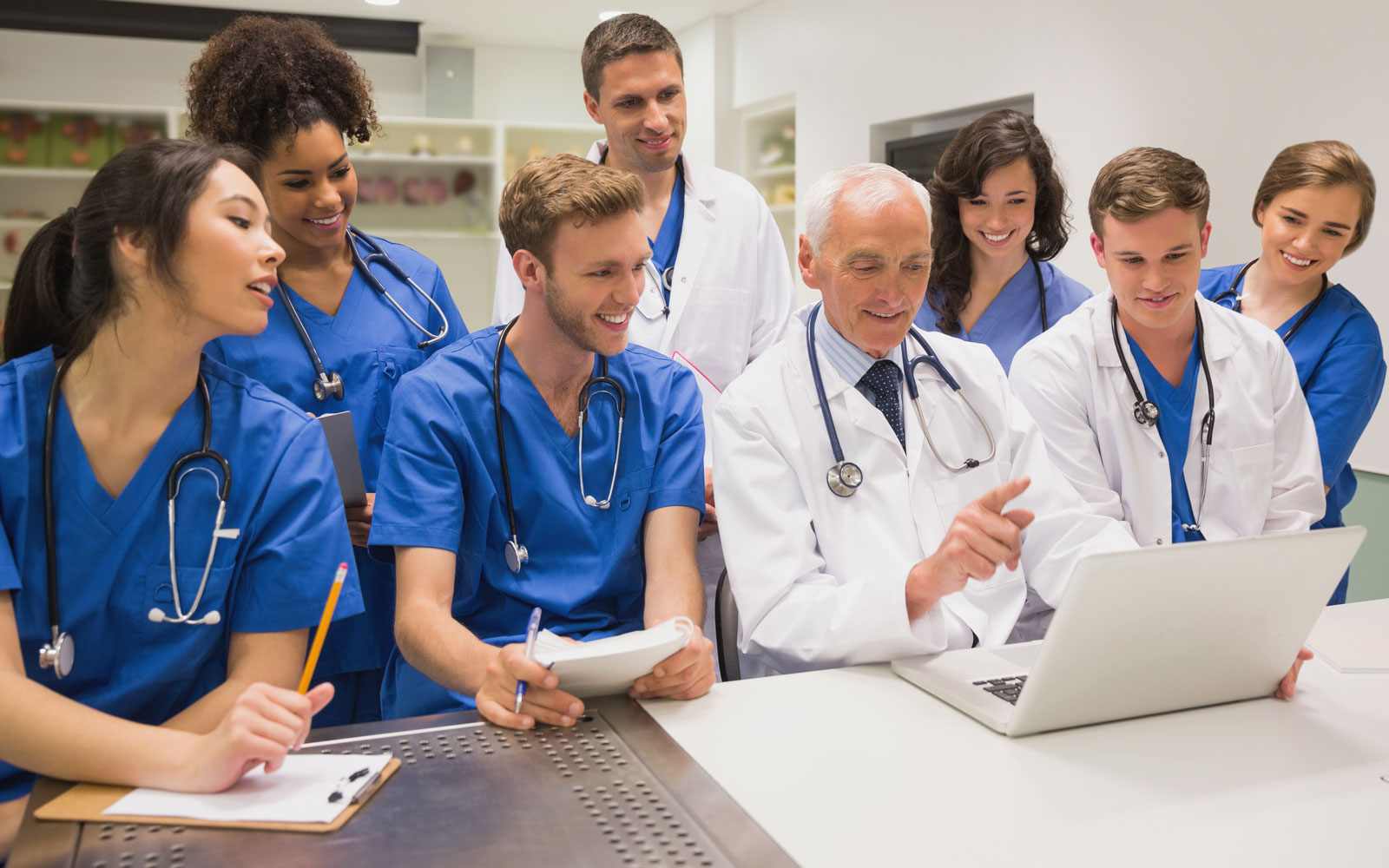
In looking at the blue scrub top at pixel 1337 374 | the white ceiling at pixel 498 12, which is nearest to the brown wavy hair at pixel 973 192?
the blue scrub top at pixel 1337 374

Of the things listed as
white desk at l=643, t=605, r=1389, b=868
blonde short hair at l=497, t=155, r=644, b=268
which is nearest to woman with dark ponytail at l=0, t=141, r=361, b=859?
blonde short hair at l=497, t=155, r=644, b=268

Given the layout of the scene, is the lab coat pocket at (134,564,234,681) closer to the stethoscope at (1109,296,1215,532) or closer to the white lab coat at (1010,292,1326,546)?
the white lab coat at (1010,292,1326,546)

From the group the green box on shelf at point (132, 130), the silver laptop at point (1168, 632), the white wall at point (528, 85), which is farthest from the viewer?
the white wall at point (528, 85)

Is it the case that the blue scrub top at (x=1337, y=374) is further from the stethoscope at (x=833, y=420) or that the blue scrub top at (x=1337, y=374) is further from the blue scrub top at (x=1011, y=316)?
the stethoscope at (x=833, y=420)

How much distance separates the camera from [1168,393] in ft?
6.75

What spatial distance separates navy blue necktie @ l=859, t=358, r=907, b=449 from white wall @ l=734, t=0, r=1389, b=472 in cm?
206

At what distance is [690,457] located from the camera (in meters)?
1.78

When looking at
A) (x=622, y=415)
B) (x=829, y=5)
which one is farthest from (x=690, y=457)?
(x=829, y=5)

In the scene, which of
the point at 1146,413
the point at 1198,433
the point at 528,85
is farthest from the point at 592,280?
the point at 528,85

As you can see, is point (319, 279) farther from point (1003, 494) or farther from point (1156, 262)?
point (1156, 262)

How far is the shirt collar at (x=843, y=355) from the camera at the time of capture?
1763 mm

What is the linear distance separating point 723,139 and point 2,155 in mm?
4161

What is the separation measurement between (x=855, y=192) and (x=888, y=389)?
1.06ft

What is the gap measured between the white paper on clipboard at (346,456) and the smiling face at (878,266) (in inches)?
32.5
